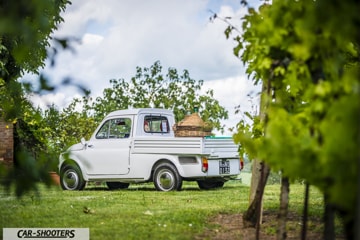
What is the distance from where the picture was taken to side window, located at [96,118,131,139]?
6.38 meters

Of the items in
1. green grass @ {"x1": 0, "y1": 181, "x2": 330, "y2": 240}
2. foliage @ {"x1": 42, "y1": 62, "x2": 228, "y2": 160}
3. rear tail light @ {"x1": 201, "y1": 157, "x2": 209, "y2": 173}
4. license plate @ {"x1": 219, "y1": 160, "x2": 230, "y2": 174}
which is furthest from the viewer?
foliage @ {"x1": 42, "y1": 62, "x2": 228, "y2": 160}

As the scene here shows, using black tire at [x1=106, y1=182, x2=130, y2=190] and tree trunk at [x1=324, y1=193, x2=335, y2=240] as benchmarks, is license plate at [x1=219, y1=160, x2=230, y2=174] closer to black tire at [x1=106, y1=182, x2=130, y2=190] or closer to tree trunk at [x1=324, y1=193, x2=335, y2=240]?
black tire at [x1=106, y1=182, x2=130, y2=190]

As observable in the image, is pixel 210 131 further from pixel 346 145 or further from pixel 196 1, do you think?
pixel 346 145

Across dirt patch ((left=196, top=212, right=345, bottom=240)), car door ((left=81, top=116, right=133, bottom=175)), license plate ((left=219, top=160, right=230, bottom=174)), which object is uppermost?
car door ((left=81, top=116, right=133, bottom=175))

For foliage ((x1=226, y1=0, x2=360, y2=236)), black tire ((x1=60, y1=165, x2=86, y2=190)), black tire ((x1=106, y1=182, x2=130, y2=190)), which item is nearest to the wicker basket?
black tire ((x1=106, y1=182, x2=130, y2=190))

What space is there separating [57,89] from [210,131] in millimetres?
5168

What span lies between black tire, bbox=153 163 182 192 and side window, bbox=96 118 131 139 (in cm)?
55

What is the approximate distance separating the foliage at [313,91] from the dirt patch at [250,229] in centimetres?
114

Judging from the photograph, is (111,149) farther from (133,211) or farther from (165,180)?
(133,211)

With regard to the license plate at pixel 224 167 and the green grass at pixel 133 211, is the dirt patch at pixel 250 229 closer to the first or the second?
the green grass at pixel 133 211

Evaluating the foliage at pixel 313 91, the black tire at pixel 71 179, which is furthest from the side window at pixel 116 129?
Result: the foliage at pixel 313 91

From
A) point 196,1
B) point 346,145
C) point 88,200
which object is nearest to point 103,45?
point 196,1

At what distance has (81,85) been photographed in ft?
5.12

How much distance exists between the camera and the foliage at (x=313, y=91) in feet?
4.45
